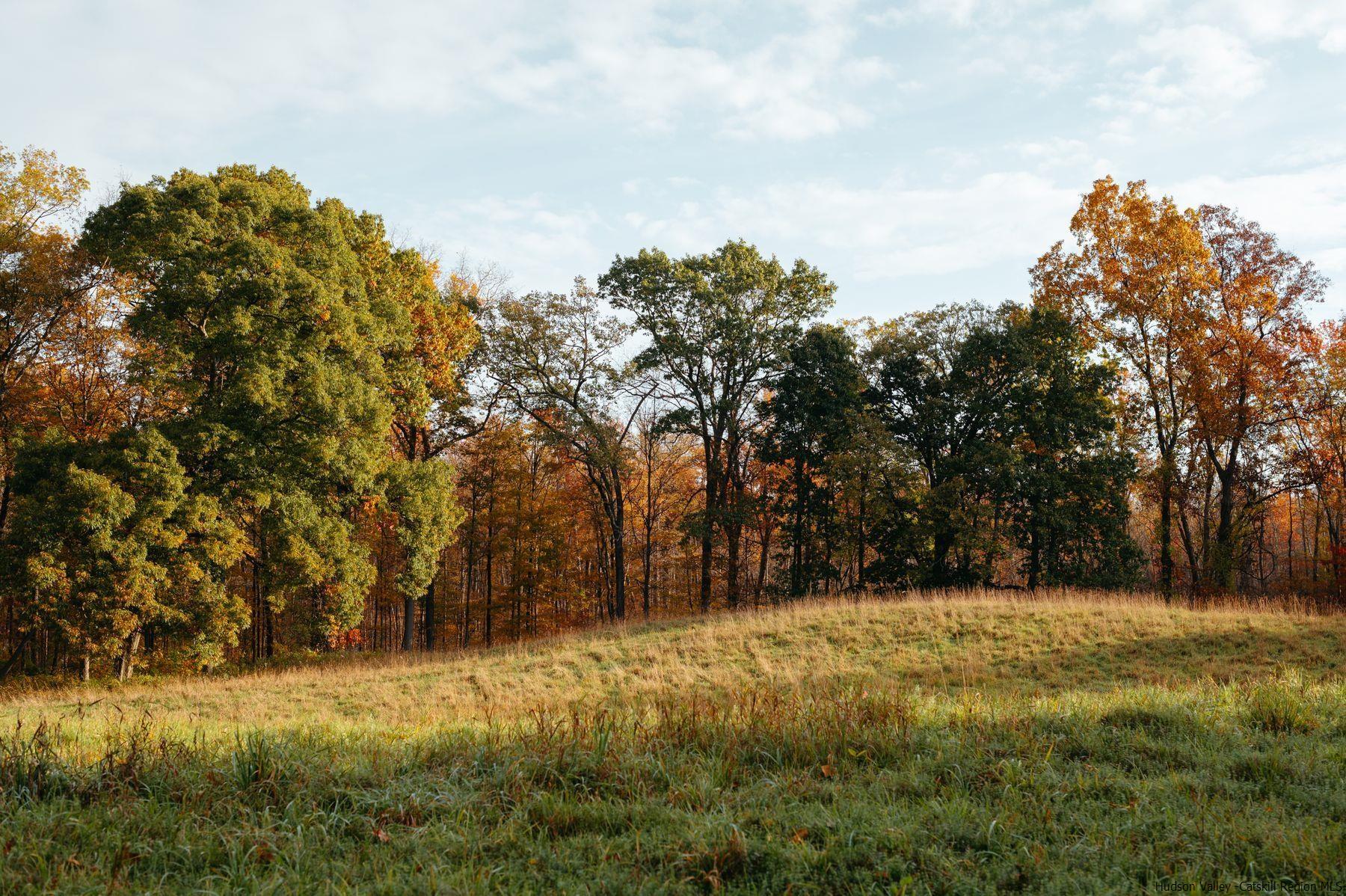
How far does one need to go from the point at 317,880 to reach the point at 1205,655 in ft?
56.7

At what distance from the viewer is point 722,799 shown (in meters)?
4.72

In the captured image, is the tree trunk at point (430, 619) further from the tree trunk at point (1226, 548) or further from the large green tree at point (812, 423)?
the tree trunk at point (1226, 548)

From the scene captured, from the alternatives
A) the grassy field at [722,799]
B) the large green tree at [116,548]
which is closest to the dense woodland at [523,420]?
the large green tree at [116,548]

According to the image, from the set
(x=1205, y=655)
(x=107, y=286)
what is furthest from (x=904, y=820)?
(x=107, y=286)

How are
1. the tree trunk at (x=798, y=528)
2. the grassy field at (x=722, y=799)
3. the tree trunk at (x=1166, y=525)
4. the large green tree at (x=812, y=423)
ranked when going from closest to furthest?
the grassy field at (x=722, y=799) → the tree trunk at (x=1166, y=525) → the large green tree at (x=812, y=423) → the tree trunk at (x=798, y=528)

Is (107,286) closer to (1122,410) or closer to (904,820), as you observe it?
(904,820)

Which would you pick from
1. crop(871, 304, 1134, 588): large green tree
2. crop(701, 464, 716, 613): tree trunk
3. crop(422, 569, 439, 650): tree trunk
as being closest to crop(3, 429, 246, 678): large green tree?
crop(422, 569, 439, 650): tree trunk

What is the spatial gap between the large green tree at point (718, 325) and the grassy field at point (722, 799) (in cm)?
2302

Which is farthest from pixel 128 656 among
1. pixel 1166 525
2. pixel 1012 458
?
pixel 1166 525

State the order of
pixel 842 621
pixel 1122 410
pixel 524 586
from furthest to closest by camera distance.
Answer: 1. pixel 524 586
2. pixel 1122 410
3. pixel 842 621

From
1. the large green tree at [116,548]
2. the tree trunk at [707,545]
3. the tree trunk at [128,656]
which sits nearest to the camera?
the large green tree at [116,548]

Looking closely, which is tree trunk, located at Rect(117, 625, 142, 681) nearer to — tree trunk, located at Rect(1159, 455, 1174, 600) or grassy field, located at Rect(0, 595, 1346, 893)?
grassy field, located at Rect(0, 595, 1346, 893)

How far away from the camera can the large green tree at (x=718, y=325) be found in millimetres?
30516

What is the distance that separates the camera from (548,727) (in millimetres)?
6090
